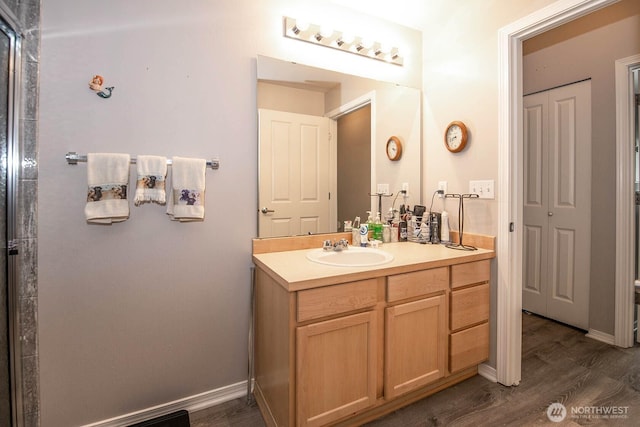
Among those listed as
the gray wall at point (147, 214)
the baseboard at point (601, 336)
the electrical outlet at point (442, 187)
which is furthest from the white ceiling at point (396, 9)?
the baseboard at point (601, 336)

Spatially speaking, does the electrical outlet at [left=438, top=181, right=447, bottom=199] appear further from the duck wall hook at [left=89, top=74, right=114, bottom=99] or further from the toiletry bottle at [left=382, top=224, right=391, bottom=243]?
the duck wall hook at [left=89, top=74, right=114, bottom=99]

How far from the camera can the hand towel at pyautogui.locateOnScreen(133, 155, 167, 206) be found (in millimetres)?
1456

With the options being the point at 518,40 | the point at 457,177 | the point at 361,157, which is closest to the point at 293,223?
the point at 361,157

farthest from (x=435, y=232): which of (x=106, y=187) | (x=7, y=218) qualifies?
(x=7, y=218)

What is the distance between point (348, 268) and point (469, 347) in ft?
3.20

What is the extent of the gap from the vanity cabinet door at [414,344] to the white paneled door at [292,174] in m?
0.74

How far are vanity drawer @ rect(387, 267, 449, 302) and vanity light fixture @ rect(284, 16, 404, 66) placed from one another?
1476 millimetres

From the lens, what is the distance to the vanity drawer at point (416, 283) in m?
1.52

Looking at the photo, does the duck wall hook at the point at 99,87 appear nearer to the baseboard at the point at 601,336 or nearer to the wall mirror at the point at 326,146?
the wall mirror at the point at 326,146

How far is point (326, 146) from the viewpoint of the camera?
203cm

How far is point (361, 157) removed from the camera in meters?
2.17

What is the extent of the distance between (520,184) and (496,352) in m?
1.01
